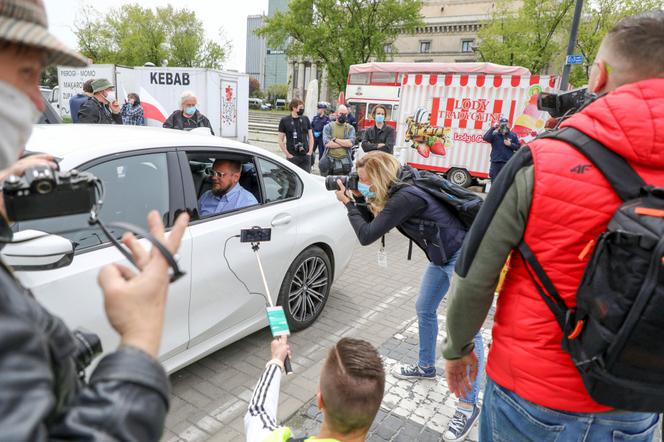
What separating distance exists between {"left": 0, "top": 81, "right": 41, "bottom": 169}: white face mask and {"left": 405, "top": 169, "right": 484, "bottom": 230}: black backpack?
2.40 metres

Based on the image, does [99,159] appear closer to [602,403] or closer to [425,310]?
[425,310]

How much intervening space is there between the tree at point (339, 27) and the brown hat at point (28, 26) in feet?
113

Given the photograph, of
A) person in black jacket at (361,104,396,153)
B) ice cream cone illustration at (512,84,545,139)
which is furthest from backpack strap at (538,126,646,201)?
ice cream cone illustration at (512,84,545,139)

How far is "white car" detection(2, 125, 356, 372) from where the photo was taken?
2234mm

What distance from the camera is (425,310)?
3.22m

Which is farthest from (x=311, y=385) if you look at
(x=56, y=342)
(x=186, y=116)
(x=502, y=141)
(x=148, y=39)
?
(x=148, y=39)

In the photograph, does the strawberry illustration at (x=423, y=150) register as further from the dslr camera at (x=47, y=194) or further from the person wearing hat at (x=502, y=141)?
the dslr camera at (x=47, y=194)

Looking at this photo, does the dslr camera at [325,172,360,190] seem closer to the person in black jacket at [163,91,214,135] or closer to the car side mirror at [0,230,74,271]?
the car side mirror at [0,230,74,271]

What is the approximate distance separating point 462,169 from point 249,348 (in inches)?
406

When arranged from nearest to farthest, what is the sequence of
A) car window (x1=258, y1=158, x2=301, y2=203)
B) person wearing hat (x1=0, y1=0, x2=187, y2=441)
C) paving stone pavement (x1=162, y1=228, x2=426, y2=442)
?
1. person wearing hat (x1=0, y1=0, x2=187, y2=441)
2. paving stone pavement (x1=162, y1=228, x2=426, y2=442)
3. car window (x1=258, y1=158, x2=301, y2=203)

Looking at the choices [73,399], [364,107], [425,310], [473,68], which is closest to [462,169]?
[473,68]

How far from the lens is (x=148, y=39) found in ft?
137

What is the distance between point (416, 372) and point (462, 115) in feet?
33.5

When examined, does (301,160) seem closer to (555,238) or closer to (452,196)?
(452,196)
